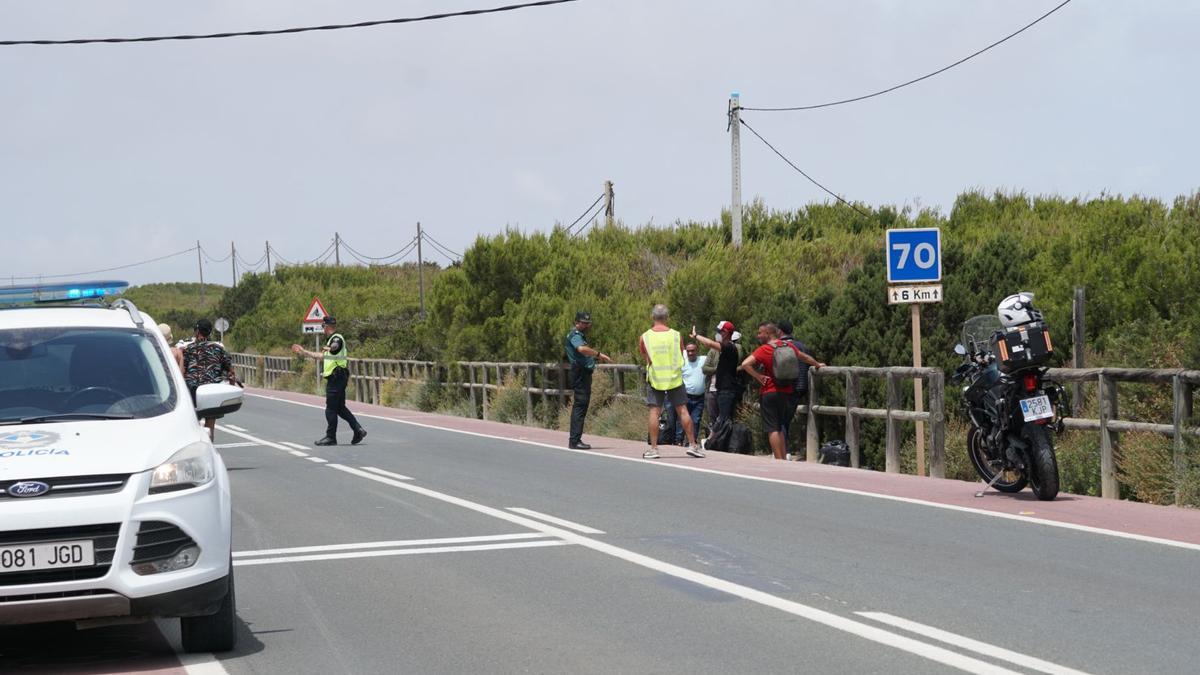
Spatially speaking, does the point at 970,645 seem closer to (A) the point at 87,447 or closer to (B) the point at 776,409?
(A) the point at 87,447

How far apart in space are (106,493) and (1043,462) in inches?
319

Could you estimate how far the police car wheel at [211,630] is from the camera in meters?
7.05

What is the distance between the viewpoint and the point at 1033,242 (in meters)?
33.1

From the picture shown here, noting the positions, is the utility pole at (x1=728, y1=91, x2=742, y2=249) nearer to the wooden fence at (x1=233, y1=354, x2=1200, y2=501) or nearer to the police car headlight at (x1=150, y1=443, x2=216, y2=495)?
the wooden fence at (x1=233, y1=354, x2=1200, y2=501)

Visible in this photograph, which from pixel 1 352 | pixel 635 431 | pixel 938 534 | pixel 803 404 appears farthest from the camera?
pixel 635 431

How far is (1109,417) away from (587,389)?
27.5 feet

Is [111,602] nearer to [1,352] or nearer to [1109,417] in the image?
[1,352]

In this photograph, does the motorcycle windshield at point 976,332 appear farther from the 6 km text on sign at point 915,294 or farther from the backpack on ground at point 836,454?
the backpack on ground at point 836,454

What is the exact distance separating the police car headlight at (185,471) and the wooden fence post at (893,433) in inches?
405

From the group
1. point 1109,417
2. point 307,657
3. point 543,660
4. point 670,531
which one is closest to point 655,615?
point 543,660

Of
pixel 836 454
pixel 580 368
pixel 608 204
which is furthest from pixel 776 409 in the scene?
pixel 608 204

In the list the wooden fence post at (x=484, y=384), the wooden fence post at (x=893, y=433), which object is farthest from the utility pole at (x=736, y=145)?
the wooden fence post at (x=893, y=433)

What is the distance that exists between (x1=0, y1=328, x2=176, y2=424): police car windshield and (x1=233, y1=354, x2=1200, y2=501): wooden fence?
818 cm

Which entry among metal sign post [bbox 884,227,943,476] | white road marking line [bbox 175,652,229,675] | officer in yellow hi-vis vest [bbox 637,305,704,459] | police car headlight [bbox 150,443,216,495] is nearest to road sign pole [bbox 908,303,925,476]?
metal sign post [bbox 884,227,943,476]
